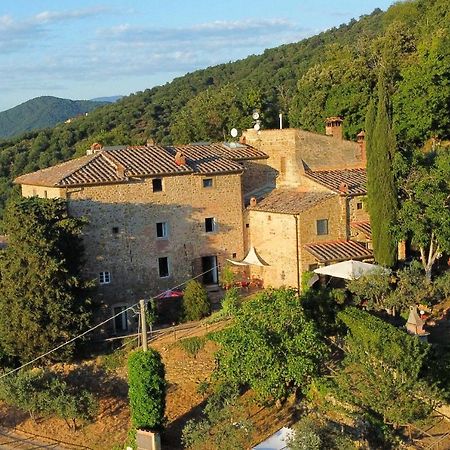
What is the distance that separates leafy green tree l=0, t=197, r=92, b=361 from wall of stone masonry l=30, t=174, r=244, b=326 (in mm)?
2226

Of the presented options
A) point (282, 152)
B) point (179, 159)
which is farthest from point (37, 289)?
point (282, 152)

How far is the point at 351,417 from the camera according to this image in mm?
21672

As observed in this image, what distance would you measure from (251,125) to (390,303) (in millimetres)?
26308

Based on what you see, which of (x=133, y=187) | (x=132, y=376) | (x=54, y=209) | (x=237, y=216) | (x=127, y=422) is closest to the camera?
(x=132, y=376)

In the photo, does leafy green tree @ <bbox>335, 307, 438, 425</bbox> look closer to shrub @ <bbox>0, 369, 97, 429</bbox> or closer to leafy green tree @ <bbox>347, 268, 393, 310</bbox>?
leafy green tree @ <bbox>347, 268, 393, 310</bbox>

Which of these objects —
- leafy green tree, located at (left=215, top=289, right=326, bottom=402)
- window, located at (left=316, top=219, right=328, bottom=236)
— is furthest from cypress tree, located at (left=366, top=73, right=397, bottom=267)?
leafy green tree, located at (left=215, top=289, right=326, bottom=402)

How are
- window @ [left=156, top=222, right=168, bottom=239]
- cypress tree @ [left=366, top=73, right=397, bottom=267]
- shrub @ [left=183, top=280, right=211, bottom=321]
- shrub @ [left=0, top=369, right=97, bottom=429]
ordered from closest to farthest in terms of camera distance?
shrub @ [left=0, top=369, right=97, bottom=429] < cypress tree @ [left=366, top=73, right=397, bottom=267] < shrub @ [left=183, top=280, right=211, bottom=321] < window @ [left=156, top=222, right=168, bottom=239]

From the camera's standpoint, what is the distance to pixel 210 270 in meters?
33.1

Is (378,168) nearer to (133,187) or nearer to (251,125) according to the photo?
(133,187)

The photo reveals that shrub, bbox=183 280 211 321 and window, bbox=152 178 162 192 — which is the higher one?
window, bbox=152 178 162 192

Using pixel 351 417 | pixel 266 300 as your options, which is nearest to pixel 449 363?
pixel 351 417

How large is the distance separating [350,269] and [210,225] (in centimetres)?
765

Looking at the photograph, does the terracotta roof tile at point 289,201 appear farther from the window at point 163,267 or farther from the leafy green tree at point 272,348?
the leafy green tree at point 272,348

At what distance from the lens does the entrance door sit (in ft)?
108
